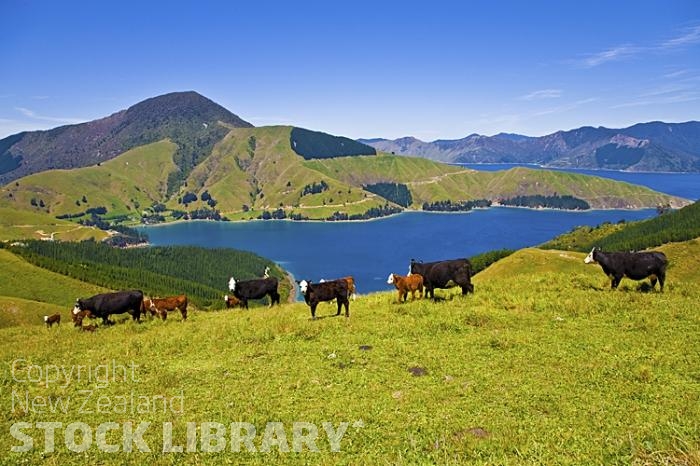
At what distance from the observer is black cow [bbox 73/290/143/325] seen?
21016mm

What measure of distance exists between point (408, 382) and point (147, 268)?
179m

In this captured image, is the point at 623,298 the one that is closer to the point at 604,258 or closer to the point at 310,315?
the point at 604,258

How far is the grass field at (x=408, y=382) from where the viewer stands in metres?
8.48

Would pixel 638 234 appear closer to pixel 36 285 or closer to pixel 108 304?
pixel 108 304

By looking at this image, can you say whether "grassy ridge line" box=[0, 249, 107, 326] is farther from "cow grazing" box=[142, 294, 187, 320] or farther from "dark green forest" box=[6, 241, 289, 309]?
"cow grazing" box=[142, 294, 187, 320]

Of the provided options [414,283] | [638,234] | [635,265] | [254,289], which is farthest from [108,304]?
[638,234]

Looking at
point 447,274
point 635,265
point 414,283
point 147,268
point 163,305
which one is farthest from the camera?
point 147,268

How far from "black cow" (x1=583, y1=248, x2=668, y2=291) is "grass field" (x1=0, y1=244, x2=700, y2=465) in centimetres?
71

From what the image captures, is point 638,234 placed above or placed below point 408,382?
below

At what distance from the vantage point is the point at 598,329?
47.5ft

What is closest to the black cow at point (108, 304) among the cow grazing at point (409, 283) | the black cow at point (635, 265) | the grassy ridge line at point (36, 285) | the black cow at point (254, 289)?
the black cow at point (254, 289)

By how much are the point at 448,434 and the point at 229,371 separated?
710cm

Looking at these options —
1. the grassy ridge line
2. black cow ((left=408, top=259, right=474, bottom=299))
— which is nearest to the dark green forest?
the grassy ridge line

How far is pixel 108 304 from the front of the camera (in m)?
21.3
